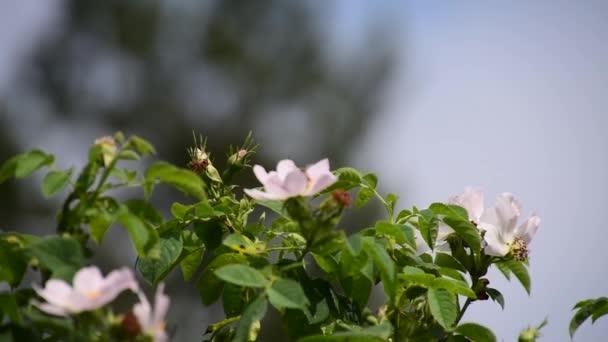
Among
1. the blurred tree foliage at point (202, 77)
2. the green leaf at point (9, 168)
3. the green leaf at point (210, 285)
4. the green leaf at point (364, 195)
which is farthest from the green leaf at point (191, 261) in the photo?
the blurred tree foliage at point (202, 77)

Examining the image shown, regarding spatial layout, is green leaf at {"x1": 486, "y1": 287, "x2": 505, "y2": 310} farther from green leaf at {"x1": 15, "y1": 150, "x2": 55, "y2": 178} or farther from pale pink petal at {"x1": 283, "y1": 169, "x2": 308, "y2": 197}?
green leaf at {"x1": 15, "y1": 150, "x2": 55, "y2": 178}

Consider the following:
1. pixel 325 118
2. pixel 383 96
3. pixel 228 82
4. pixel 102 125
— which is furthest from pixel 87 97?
pixel 383 96

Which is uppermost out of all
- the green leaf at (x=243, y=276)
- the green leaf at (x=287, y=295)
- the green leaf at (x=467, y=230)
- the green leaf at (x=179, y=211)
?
the green leaf at (x=467, y=230)

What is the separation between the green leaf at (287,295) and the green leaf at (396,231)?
0.15m

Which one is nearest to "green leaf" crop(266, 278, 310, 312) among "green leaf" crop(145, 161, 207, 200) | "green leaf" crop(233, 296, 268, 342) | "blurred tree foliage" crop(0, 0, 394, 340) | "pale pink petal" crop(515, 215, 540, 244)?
"green leaf" crop(233, 296, 268, 342)

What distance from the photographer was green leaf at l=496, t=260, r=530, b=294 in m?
0.96

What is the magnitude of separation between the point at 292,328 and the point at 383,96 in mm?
9443

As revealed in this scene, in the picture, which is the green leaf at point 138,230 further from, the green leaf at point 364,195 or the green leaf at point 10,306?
the green leaf at point 364,195

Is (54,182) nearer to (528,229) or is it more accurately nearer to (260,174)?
(260,174)

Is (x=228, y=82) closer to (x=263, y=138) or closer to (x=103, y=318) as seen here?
(x=263, y=138)

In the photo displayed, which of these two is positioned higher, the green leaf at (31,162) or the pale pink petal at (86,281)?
the green leaf at (31,162)

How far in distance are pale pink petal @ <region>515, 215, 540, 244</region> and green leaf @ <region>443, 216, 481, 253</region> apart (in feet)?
0.23

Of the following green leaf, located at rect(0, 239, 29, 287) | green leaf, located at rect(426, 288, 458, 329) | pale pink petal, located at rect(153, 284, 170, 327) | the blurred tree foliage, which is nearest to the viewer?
pale pink petal, located at rect(153, 284, 170, 327)

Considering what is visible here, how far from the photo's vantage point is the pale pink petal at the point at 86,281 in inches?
24.7
